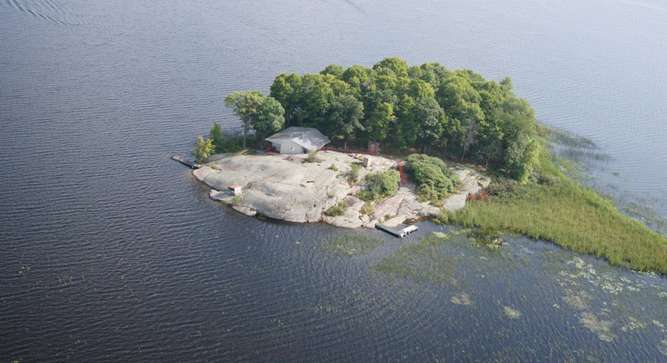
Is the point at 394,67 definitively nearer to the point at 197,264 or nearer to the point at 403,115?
the point at 403,115

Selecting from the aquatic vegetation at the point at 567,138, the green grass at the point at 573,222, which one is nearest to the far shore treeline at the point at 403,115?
the green grass at the point at 573,222

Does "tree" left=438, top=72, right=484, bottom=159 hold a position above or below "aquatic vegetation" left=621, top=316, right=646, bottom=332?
above

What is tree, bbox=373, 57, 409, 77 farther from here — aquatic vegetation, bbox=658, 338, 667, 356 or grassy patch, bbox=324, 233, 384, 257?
aquatic vegetation, bbox=658, 338, 667, 356

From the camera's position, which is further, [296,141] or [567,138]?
[567,138]

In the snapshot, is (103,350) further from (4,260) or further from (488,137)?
(488,137)

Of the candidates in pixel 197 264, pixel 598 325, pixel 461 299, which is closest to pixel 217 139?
pixel 197 264

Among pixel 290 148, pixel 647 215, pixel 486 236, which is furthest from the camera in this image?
pixel 290 148

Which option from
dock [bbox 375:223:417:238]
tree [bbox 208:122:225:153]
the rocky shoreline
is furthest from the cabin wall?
dock [bbox 375:223:417:238]

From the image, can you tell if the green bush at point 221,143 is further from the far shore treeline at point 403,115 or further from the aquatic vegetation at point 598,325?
the aquatic vegetation at point 598,325
